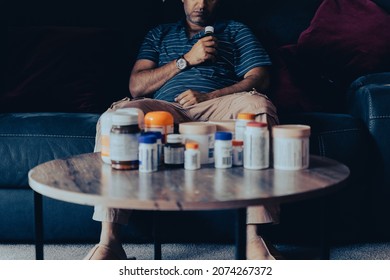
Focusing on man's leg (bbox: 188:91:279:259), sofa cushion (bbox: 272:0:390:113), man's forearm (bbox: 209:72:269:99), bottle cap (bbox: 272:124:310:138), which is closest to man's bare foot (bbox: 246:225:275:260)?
man's leg (bbox: 188:91:279:259)

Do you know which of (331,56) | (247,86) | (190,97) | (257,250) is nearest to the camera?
(257,250)

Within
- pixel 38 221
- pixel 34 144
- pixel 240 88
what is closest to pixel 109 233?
pixel 38 221

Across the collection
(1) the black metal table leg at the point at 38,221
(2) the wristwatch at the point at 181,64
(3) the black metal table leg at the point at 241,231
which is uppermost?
(2) the wristwatch at the point at 181,64

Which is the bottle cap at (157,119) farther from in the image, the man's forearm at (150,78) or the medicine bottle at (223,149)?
the man's forearm at (150,78)

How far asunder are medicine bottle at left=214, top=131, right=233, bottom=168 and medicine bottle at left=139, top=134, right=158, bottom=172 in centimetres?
15

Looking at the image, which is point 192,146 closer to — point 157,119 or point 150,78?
point 157,119

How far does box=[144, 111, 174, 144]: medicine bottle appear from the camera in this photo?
1.45 m

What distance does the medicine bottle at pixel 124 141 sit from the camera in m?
1.33

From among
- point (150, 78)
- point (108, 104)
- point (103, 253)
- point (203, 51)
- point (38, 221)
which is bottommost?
point (103, 253)

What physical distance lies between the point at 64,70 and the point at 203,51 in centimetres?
→ 55

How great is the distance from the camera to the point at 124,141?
52.2 inches

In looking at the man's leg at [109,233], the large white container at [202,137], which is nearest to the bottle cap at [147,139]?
the large white container at [202,137]

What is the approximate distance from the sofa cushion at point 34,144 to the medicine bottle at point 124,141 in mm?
555

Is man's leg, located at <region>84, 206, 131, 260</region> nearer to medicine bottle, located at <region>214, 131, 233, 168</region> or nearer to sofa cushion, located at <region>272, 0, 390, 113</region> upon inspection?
medicine bottle, located at <region>214, 131, 233, 168</region>
